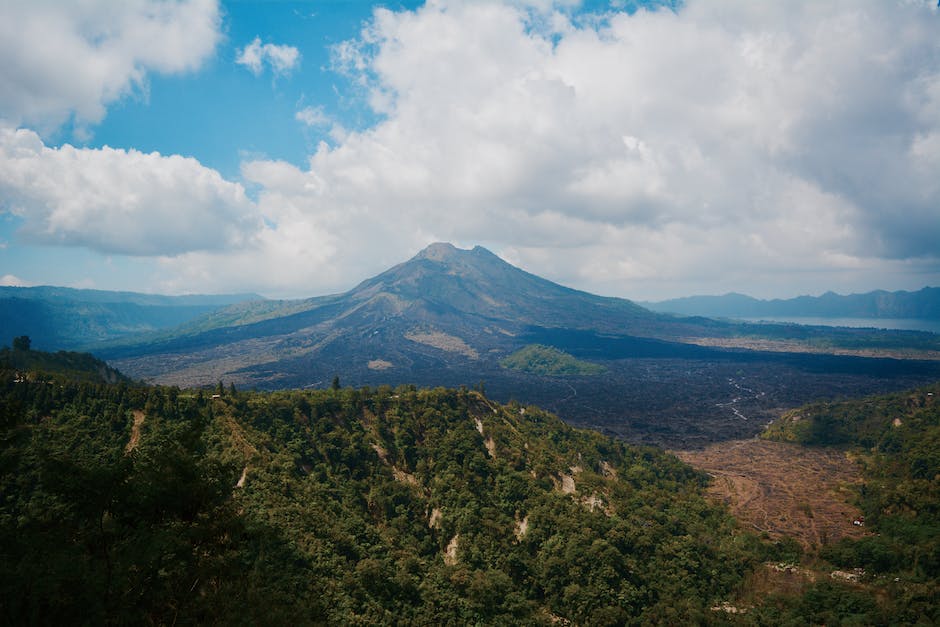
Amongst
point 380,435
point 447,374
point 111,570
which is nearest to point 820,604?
point 380,435

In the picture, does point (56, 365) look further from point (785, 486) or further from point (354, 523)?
point (785, 486)

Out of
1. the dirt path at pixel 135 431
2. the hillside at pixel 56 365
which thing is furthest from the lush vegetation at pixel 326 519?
the hillside at pixel 56 365

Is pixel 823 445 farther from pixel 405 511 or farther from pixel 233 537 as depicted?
pixel 233 537

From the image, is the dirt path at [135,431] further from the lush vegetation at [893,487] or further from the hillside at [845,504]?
the lush vegetation at [893,487]

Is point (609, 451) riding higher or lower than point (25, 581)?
lower

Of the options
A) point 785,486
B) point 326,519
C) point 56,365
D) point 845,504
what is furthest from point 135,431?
point 785,486
